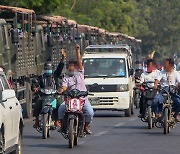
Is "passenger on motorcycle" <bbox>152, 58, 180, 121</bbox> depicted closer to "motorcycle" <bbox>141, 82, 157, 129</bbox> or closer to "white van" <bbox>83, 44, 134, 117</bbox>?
"motorcycle" <bbox>141, 82, 157, 129</bbox>

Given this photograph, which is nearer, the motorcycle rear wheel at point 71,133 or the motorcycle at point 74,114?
the motorcycle rear wheel at point 71,133

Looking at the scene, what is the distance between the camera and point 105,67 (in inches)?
1155

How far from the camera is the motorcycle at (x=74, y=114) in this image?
59.2ft

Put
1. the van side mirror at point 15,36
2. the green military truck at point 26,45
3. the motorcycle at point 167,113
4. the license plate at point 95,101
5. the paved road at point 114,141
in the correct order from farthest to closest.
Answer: the license plate at point 95,101
the green military truck at point 26,45
the van side mirror at point 15,36
the motorcycle at point 167,113
the paved road at point 114,141

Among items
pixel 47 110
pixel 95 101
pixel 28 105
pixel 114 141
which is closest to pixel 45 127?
pixel 47 110

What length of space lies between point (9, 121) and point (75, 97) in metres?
3.90

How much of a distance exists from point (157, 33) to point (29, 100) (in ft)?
287

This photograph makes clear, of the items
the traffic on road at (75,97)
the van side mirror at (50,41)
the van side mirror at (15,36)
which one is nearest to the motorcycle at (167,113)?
the traffic on road at (75,97)

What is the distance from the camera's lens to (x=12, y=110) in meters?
14.8

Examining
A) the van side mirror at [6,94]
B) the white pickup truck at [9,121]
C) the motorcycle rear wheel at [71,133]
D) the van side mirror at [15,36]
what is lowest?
the motorcycle rear wheel at [71,133]

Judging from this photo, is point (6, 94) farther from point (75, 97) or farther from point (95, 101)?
point (95, 101)

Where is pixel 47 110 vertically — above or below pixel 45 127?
above

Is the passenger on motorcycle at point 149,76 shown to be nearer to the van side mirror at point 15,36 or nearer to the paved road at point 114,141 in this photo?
the paved road at point 114,141

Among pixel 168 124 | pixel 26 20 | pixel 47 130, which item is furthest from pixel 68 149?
pixel 26 20
